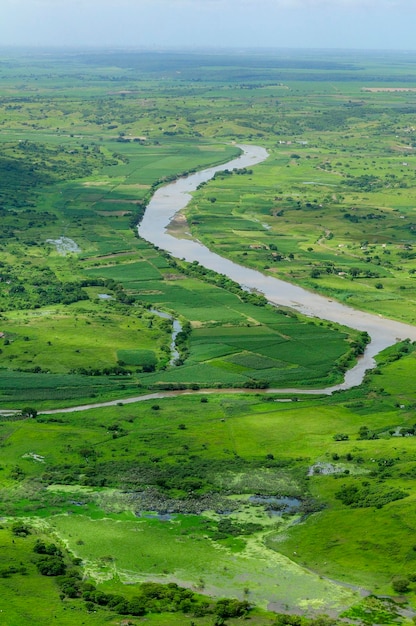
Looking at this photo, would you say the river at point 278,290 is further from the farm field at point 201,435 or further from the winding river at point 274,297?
the farm field at point 201,435

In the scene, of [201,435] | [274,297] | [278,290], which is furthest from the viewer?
[278,290]

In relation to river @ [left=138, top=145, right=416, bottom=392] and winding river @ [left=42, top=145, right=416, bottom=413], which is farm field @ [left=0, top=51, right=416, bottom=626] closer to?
winding river @ [left=42, top=145, right=416, bottom=413]

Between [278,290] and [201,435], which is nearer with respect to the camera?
[201,435]

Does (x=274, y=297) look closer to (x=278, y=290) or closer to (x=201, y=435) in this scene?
(x=278, y=290)

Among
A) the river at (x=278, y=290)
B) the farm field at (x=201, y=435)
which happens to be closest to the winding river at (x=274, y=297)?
the river at (x=278, y=290)

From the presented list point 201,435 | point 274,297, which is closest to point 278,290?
point 274,297

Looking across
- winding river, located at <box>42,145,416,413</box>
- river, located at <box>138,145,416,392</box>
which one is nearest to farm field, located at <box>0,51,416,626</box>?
winding river, located at <box>42,145,416,413</box>

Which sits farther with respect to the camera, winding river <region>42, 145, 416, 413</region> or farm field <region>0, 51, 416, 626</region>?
winding river <region>42, 145, 416, 413</region>

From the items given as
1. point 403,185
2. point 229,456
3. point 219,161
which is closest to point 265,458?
point 229,456
